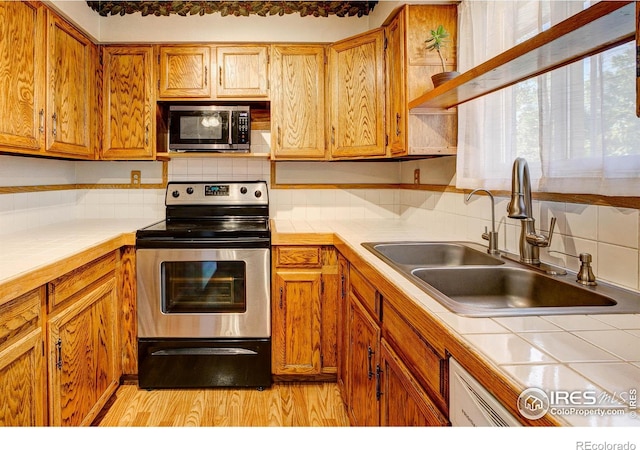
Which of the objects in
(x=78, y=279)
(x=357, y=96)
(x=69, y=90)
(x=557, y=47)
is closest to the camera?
(x=557, y=47)

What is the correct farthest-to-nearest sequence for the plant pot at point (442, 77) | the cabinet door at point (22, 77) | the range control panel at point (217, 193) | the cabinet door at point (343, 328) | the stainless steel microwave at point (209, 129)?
1. the range control panel at point (217, 193)
2. the stainless steel microwave at point (209, 129)
3. the cabinet door at point (343, 328)
4. the plant pot at point (442, 77)
5. the cabinet door at point (22, 77)

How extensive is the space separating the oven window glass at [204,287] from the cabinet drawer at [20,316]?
2.97ft

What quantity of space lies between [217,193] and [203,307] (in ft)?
2.78

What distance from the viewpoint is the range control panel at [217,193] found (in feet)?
9.92

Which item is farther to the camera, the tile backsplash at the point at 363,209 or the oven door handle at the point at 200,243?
the oven door handle at the point at 200,243

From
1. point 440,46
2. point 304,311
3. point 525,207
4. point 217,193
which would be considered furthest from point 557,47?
point 217,193

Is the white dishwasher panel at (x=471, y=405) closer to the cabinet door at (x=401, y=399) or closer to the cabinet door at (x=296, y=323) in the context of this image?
the cabinet door at (x=401, y=399)

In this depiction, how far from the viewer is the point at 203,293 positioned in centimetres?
251

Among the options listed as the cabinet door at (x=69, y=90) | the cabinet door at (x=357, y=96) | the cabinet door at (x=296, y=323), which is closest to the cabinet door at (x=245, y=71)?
the cabinet door at (x=357, y=96)

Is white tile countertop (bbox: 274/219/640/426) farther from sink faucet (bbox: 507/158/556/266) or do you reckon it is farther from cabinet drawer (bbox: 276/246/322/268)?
cabinet drawer (bbox: 276/246/322/268)

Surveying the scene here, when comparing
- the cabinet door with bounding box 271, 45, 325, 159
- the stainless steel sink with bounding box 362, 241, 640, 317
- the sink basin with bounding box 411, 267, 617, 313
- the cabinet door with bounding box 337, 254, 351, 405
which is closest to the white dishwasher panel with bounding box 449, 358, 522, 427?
the stainless steel sink with bounding box 362, 241, 640, 317

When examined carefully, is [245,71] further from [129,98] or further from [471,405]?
[471,405]

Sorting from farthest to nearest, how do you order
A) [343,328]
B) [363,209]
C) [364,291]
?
[363,209]
[343,328]
[364,291]
